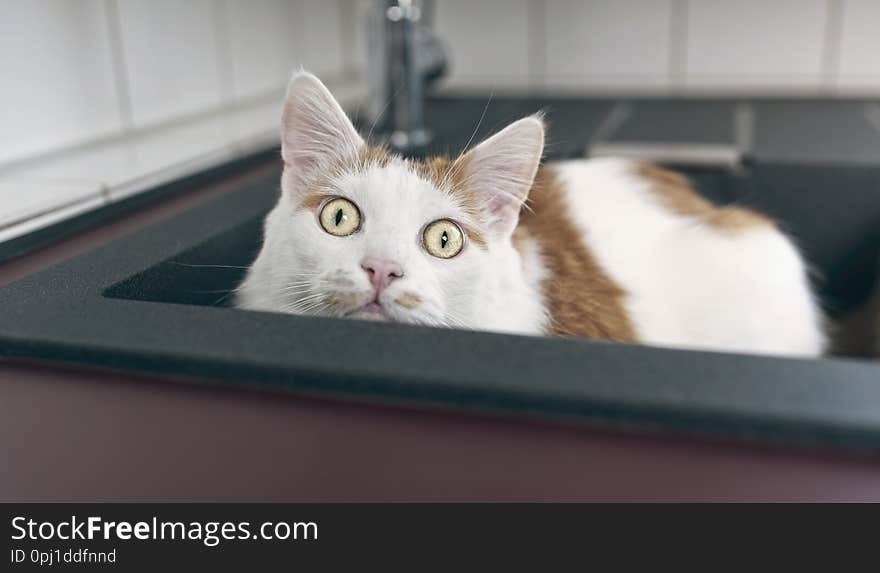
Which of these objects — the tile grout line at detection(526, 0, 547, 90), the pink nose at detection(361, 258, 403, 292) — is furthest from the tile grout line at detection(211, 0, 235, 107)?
the pink nose at detection(361, 258, 403, 292)

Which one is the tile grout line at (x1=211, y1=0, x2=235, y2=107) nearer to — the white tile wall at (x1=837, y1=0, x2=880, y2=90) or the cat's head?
the cat's head

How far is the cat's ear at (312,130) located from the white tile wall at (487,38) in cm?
139

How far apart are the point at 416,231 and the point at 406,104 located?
833 mm

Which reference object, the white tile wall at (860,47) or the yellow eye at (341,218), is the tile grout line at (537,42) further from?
the yellow eye at (341,218)

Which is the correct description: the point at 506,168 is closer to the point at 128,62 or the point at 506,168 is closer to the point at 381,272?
the point at 381,272

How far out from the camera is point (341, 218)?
834mm

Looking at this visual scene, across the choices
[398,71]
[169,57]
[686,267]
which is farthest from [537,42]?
[686,267]

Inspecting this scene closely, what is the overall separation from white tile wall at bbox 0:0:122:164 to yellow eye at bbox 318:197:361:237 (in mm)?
683

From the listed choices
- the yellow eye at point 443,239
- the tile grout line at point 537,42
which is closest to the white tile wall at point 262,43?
the tile grout line at point 537,42

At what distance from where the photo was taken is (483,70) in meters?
2.25

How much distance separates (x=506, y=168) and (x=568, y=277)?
0.20 metres

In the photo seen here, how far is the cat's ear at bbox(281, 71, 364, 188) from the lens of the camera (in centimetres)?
83
